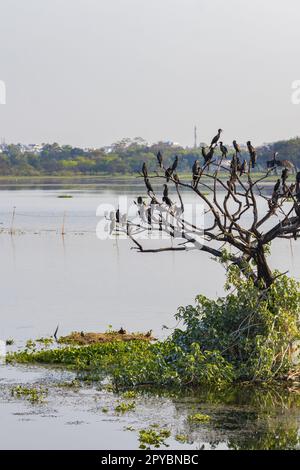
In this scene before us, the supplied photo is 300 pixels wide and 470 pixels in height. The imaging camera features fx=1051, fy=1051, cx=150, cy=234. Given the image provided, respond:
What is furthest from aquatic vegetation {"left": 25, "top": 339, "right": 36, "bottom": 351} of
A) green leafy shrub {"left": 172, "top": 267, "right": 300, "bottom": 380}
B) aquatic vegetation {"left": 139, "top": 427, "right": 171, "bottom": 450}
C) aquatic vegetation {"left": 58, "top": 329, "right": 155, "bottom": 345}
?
aquatic vegetation {"left": 139, "top": 427, "right": 171, "bottom": 450}

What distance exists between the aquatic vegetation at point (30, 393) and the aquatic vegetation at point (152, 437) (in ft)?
6.42

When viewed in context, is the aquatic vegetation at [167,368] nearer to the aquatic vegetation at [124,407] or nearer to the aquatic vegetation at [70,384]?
the aquatic vegetation at [70,384]

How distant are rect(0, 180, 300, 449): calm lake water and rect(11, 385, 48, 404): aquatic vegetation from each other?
100mm

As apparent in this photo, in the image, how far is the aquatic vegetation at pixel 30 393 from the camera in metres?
12.4

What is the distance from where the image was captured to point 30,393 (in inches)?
498

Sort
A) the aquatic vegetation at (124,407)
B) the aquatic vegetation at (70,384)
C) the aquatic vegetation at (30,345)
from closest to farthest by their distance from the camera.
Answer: the aquatic vegetation at (124,407) < the aquatic vegetation at (70,384) < the aquatic vegetation at (30,345)

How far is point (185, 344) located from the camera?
44.2 ft

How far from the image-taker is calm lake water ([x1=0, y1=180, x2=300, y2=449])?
10.9m

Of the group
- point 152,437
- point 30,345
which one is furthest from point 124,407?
point 30,345

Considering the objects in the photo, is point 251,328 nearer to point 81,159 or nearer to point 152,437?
point 152,437

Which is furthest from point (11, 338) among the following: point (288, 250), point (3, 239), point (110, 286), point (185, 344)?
point (3, 239)

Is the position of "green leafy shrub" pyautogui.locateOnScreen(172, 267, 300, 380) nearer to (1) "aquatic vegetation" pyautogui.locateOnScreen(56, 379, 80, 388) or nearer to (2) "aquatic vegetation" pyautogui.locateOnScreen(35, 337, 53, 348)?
(1) "aquatic vegetation" pyautogui.locateOnScreen(56, 379, 80, 388)

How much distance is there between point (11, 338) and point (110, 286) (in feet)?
28.3

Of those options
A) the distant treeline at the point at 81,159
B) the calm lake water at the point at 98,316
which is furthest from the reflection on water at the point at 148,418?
the distant treeline at the point at 81,159
